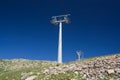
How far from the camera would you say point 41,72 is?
3062 centimetres

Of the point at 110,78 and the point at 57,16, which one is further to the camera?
the point at 57,16

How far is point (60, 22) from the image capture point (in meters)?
51.5

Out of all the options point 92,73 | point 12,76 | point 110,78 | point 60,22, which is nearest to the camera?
point 110,78

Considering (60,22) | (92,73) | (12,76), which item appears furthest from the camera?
(60,22)

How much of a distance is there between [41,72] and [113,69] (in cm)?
818

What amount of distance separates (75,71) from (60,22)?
78.2ft

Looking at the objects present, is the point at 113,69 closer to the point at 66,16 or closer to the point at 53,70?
the point at 53,70

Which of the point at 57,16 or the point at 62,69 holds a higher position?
the point at 57,16

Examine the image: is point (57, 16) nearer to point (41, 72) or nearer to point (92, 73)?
point (41, 72)

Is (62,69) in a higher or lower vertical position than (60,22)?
lower

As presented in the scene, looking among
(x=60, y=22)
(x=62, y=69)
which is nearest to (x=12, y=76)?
(x=62, y=69)

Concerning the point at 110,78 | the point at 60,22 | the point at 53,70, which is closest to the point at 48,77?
the point at 53,70

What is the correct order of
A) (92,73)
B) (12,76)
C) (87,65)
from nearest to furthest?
1. (92,73)
2. (87,65)
3. (12,76)

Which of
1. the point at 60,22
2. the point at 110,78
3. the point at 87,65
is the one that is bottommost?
the point at 110,78
